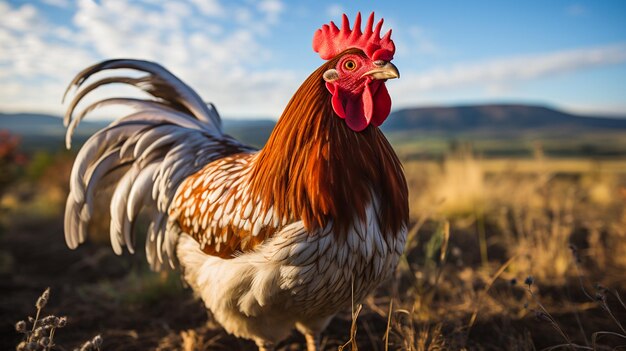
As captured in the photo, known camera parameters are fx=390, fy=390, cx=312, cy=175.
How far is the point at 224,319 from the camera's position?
8.09 feet

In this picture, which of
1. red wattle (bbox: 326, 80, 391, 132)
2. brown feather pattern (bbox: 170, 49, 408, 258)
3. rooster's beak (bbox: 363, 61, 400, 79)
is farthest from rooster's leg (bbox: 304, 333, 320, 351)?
rooster's beak (bbox: 363, 61, 400, 79)

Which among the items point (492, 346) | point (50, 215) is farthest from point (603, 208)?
point (50, 215)

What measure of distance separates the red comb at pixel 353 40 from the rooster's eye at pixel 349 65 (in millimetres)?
88

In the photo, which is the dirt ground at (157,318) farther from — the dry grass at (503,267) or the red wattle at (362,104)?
the red wattle at (362,104)

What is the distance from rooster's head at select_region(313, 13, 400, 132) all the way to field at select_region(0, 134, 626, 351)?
1021 millimetres

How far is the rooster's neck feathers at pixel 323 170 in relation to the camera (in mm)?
1964

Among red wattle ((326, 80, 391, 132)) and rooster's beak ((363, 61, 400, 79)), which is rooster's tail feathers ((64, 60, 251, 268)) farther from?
rooster's beak ((363, 61, 400, 79))

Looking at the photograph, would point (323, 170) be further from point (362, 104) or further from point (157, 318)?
point (157, 318)

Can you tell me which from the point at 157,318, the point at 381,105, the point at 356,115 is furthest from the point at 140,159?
the point at 381,105

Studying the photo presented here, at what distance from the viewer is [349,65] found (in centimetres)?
207

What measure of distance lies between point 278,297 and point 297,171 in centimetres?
A: 69

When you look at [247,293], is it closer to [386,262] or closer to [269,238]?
[269,238]

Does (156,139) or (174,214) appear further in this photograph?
(156,139)

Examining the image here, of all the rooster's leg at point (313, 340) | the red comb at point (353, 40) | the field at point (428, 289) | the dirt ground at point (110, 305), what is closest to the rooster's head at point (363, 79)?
the red comb at point (353, 40)
